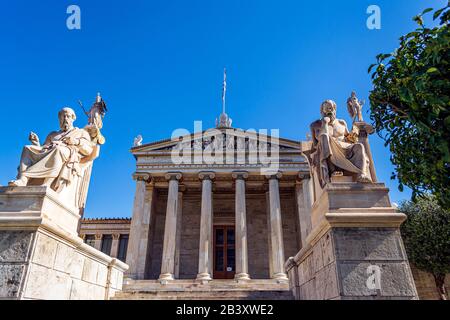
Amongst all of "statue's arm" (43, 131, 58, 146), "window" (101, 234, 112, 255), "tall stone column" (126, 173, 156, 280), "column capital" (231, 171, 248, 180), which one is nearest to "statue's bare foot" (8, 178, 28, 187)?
"statue's arm" (43, 131, 58, 146)

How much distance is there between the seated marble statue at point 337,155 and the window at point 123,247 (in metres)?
20.0

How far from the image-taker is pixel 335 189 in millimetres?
4539

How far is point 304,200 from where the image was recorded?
58.2ft

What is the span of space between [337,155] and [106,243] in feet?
69.6

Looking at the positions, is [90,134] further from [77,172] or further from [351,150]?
[351,150]

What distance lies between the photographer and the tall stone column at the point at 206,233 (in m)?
15.4

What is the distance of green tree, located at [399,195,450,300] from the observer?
54.5ft

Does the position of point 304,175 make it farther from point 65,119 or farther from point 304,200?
point 65,119

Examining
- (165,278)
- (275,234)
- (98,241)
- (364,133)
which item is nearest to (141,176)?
(165,278)

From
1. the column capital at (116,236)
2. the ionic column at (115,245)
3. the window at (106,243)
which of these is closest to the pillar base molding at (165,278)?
the ionic column at (115,245)

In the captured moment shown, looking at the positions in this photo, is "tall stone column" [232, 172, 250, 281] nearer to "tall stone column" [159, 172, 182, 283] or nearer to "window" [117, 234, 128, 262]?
"tall stone column" [159, 172, 182, 283]

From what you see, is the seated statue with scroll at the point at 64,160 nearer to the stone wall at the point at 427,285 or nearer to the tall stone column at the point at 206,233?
the tall stone column at the point at 206,233
